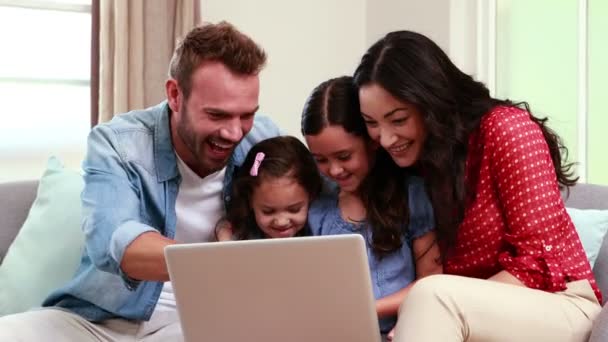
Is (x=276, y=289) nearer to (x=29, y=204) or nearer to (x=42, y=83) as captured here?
(x=29, y=204)

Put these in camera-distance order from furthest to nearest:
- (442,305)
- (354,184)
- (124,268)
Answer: (354,184) → (124,268) → (442,305)

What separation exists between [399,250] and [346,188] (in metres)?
0.18

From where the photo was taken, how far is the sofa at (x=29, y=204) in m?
1.94

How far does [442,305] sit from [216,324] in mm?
380

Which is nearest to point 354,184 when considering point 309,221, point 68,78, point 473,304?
point 309,221

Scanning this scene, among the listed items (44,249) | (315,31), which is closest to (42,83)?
(315,31)

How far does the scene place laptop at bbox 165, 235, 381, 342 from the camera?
1348 mm

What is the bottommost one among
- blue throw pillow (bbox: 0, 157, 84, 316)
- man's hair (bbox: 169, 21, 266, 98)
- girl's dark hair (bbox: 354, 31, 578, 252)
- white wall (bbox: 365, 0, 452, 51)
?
blue throw pillow (bbox: 0, 157, 84, 316)

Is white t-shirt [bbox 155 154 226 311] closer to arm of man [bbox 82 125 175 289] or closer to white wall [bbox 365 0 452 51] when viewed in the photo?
arm of man [bbox 82 125 175 289]

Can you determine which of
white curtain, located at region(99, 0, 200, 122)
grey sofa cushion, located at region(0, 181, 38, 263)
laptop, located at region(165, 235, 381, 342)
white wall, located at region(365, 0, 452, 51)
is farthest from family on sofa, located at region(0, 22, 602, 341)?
white wall, located at region(365, 0, 452, 51)

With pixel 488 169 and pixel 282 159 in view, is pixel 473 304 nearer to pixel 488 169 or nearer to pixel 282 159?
pixel 488 169

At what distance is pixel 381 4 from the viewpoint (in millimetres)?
3648

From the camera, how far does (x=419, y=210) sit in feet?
6.02

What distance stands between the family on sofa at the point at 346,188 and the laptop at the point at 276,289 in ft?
0.49
